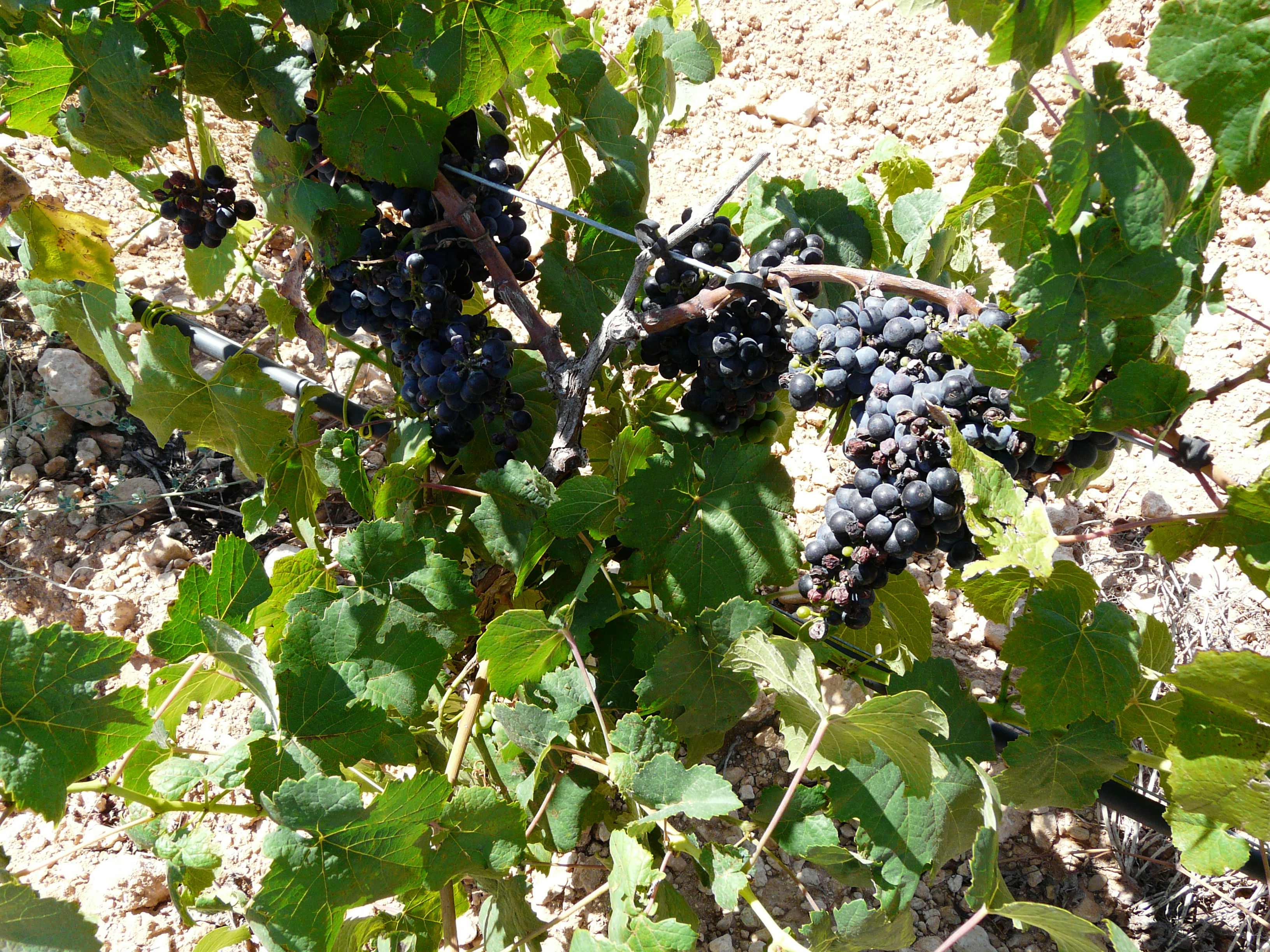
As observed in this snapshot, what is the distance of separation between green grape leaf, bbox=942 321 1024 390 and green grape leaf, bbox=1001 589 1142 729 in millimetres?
426

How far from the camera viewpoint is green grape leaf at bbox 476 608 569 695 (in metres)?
1.53

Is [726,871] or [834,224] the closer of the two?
[726,871]

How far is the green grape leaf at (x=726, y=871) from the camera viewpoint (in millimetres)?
1299

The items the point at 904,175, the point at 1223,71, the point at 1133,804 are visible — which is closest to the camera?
the point at 1223,71

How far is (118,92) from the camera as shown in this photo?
1587mm

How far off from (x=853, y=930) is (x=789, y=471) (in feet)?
4.87

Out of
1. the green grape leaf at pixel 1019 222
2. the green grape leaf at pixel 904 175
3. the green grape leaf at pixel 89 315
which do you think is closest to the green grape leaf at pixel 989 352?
the green grape leaf at pixel 1019 222

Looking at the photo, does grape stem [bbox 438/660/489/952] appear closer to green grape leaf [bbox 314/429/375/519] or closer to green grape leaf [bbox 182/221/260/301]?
green grape leaf [bbox 314/429/375/519]

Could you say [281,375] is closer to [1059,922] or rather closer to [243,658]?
[243,658]

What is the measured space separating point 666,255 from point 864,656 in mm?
994

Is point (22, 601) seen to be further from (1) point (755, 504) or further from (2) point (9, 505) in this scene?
(1) point (755, 504)

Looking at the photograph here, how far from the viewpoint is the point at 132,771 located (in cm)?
142

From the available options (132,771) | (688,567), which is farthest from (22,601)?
(688,567)

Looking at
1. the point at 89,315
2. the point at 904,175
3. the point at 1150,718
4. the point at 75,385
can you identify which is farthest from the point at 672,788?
the point at 75,385
